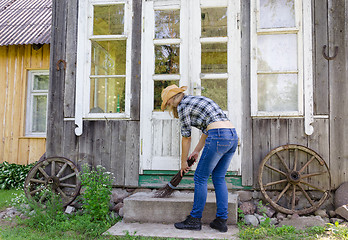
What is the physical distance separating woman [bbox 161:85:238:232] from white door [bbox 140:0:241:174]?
0.97 m

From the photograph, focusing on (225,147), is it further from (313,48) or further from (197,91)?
(313,48)

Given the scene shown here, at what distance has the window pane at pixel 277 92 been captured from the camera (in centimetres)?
430

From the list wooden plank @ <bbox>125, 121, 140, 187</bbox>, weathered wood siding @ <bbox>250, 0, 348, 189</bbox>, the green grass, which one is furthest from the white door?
the green grass

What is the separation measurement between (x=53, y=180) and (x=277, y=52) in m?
4.10

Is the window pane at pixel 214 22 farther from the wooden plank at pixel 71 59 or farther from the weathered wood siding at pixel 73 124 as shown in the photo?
the wooden plank at pixel 71 59

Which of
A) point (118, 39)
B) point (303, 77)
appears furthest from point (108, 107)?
point (303, 77)

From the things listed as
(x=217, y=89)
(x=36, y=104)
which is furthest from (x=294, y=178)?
(x=36, y=104)

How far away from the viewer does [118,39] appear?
15.5 ft

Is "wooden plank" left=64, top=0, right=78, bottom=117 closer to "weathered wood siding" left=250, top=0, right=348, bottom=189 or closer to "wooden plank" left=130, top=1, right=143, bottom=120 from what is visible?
"wooden plank" left=130, top=1, right=143, bottom=120

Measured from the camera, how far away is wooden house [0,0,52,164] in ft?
26.2

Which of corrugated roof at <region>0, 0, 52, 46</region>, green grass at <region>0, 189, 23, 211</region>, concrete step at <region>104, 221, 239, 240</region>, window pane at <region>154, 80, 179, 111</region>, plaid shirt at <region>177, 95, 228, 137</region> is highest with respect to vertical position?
corrugated roof at <region>0, 0, 52, 46</region>

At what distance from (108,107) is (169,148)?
4.15 feet

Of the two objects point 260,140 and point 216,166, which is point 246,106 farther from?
point 216,166

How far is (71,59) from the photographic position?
480 centimetres
